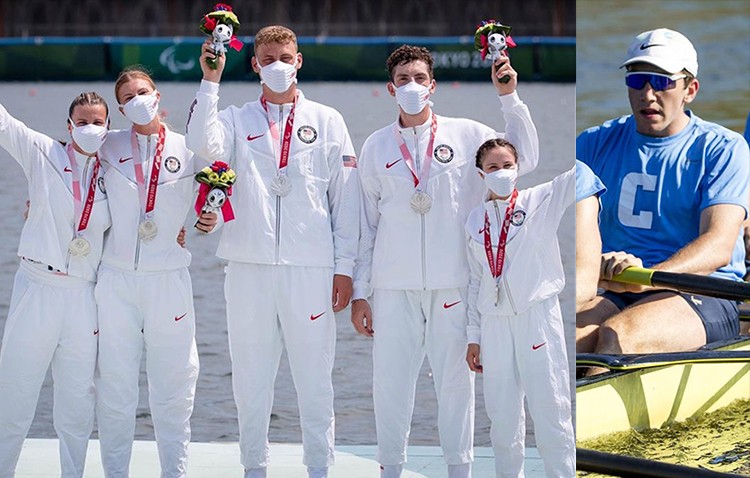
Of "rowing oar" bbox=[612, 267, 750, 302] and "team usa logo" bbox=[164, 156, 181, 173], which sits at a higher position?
"team usa logo" bbox=[164, 156, 181, 173]

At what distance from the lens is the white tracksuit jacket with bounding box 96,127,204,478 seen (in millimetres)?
4734

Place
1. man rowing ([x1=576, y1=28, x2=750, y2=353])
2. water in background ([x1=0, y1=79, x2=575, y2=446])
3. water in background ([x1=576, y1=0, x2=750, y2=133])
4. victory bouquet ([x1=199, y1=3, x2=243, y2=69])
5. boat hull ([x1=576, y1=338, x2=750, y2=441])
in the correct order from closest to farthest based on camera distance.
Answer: victory bouquet ([x1=199, y1=3, x2=243, y2=69]) < boat hull ([x1=576, y1=338, x2=750, y2=441]) < man rowing ([x1=576, y1=28, x2=750, y2=353]) < water in background ([x1=0, y1=79, x2=575, y2=446]) < water in background ([x1=576, y1=0, x2=750, y2=133])

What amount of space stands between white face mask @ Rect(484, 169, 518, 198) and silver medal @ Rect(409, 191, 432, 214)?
23 centimetres

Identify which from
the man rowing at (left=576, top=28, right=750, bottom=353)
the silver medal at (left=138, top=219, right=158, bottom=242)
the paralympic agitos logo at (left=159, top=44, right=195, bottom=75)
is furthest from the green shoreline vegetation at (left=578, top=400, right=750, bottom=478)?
the paralympic agitos logo at (left=159, top=44, right=195, bottom=75)

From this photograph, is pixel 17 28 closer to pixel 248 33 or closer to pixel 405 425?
pixel 248 33

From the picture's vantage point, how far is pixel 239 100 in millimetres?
21703

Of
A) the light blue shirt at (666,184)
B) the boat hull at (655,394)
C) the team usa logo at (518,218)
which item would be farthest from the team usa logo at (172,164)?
the light blue shirt at (666,184)

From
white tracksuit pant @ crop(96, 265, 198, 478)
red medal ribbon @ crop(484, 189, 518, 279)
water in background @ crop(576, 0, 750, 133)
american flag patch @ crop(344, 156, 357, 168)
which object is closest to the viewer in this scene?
red medal ribbon @ crop(484, 189, 518, 279)

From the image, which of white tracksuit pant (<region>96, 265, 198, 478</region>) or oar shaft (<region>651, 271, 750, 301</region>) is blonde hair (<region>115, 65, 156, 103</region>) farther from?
oar shaft (<region>651, 271, 750, 301</region>)

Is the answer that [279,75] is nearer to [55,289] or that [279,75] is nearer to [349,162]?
[349,162]

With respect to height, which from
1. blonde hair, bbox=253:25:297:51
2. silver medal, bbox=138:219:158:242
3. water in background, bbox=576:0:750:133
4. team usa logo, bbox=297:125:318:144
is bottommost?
silver medal, bbox=138:219:158:242

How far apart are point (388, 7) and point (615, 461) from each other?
30.8 metres

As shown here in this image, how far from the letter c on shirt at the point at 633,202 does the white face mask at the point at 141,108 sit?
201 cm


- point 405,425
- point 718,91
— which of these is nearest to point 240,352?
point 405,425
